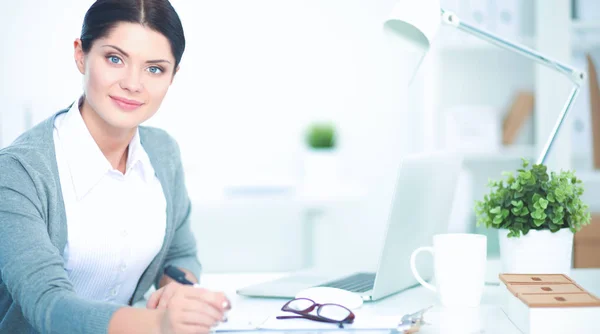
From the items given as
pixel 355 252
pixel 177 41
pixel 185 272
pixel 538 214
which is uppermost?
pixel 177 41

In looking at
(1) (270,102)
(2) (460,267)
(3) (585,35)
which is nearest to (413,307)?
(2) (460,267)

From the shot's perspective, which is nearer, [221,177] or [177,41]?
[177,41]

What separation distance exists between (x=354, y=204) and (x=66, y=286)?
1.85 meters

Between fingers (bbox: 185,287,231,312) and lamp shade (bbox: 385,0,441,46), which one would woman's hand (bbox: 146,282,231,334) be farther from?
lamp shade (bbox: 385,0,441,46)

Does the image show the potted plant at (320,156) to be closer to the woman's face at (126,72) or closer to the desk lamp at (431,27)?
the desk lamp at (431,27)

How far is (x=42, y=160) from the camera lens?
43.8 inches

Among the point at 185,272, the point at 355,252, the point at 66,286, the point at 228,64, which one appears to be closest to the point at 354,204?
the point at 355,252

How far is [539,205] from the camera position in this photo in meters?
1.15

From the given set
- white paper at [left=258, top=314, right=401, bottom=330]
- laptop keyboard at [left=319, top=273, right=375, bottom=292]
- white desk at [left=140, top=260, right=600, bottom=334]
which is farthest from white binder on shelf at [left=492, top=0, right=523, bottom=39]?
white paper at [left=258, top=314, right=401, bottom=330]

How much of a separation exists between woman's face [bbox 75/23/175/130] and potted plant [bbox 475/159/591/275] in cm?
69

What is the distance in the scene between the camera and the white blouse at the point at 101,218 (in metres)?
1.19

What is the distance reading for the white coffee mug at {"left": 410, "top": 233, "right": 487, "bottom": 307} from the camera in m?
1.08

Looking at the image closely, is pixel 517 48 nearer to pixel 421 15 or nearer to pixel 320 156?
pixel 421 15

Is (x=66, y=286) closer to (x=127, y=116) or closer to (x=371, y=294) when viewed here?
(x=127, y=116)
